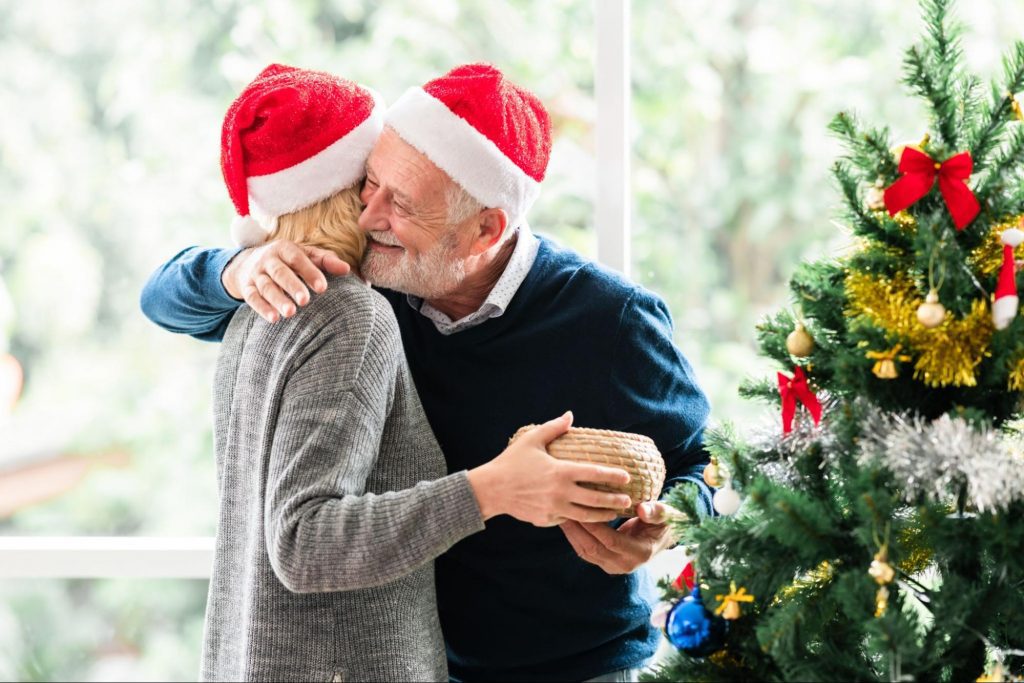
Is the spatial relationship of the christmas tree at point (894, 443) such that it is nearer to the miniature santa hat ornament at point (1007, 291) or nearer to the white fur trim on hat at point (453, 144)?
the miniature santa hat ornament at point (1007, 291)

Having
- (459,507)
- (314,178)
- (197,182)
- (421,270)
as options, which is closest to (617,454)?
(459,507)

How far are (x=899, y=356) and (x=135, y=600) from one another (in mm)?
1961

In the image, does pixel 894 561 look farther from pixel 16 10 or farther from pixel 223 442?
pixel 16 10

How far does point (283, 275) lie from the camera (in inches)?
52.1

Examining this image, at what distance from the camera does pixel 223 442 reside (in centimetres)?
146

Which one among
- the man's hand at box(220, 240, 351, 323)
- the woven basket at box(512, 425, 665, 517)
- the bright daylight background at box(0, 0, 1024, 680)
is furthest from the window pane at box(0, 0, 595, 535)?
the woven basket at box(512, 425, 665, 517)

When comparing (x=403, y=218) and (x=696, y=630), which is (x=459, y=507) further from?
(x=403, y=218)

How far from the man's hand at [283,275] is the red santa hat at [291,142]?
8cm

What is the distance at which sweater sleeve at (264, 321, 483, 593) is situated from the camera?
124 centimetres

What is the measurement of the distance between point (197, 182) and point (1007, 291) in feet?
5.38

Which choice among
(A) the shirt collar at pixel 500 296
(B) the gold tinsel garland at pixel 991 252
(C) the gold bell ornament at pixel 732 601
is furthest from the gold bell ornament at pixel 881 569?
(A) the shirt collar at pixel 500 296

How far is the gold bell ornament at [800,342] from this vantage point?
1.25 metres

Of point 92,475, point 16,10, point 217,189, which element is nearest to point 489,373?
point 217,189

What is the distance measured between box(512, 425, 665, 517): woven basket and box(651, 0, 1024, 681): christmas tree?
0.19ft
